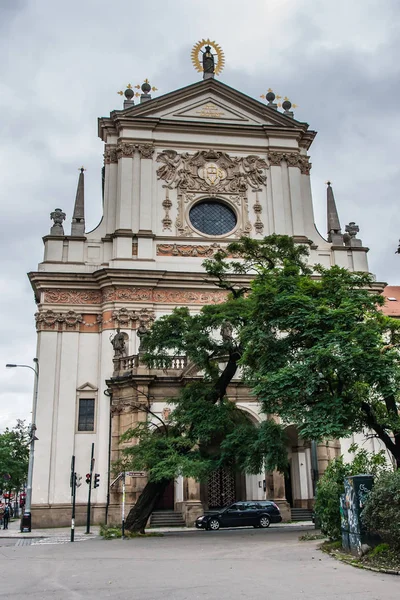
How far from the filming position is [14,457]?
51688 mm

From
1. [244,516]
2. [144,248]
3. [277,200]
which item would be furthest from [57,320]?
[277,200]

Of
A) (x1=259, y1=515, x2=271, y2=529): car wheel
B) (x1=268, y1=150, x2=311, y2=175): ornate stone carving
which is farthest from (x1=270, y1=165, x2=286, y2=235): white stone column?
(x1=259, y1=515, x2=271, y2=529): car wheel

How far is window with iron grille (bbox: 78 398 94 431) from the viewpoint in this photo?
31047mm

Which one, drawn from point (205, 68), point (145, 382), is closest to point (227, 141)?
point (205, 68)

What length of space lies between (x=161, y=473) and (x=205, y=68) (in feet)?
91.6

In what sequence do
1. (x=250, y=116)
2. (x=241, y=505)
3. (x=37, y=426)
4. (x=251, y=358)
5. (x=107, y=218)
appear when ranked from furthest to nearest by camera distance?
(x=250, y=116), (x=107, y=218), (x=37, y=426), (x=241, y=505), (x=251, y=358)

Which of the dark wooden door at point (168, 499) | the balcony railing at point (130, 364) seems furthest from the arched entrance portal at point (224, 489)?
the balcony railing at point (130, 364)

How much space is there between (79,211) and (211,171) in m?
7.67

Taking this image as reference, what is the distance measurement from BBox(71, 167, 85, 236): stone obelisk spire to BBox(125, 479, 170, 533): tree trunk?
1628 centimetres

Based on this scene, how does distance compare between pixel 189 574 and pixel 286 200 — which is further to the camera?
pixel 286 200

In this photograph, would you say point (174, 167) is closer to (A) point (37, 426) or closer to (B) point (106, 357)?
(B) point (106, 357)

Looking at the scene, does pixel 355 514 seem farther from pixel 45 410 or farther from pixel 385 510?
pixel 45 410

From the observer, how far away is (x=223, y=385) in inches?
931

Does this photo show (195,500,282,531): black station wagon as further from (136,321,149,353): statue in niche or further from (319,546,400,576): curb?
(319,546,400,576): curb
